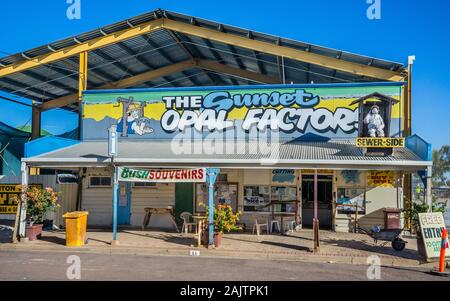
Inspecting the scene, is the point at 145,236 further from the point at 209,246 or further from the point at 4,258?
the point at 4,258

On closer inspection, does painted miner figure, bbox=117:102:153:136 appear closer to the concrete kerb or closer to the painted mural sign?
the painted mural sign

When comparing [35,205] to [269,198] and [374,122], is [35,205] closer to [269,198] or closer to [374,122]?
[269,198]

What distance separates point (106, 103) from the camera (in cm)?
1794

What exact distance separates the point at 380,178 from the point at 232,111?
609 cm

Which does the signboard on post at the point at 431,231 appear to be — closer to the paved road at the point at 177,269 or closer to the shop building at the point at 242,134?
the paved road at the point at 177,269

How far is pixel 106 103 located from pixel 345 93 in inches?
373

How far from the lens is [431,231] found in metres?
11.7

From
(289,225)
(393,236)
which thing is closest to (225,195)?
(289,225)

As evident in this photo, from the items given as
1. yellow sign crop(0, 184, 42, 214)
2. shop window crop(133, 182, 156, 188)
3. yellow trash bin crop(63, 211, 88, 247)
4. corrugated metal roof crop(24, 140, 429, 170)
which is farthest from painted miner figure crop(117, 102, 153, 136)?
yellow sign crop(0, 184, 42, 214)

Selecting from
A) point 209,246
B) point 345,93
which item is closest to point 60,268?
point 209,246

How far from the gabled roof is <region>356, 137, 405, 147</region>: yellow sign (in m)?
4.45

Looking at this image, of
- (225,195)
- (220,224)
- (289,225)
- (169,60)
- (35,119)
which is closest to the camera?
(220,224)

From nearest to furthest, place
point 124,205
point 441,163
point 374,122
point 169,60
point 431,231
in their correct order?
point 431,231, point 374,122, point 124,205, point 169,60, point 441,163

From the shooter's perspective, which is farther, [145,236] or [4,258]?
[145,236]
